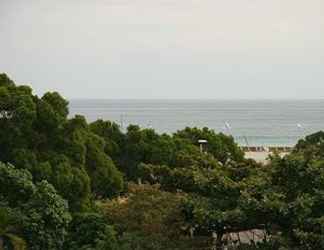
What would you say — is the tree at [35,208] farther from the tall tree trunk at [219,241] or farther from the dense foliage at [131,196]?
the tall tree trunk at [219,241]

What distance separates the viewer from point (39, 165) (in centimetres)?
2481

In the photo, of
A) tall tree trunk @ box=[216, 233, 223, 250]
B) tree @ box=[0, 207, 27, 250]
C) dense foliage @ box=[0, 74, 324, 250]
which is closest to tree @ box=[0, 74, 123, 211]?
dense foliage @ box=[0, 74, 324, 250]

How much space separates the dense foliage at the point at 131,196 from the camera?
1844cm

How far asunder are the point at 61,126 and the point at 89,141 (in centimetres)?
346

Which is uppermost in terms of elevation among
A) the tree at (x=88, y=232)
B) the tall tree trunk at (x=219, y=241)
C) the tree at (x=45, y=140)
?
the tree at (x=45, y=140)

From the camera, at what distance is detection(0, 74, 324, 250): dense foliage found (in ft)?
60.5

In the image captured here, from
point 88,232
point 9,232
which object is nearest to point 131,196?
point 88,232

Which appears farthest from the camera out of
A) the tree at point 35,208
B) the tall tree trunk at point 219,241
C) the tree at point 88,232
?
the tree at point 88,232

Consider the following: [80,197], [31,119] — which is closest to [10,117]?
[31,119]

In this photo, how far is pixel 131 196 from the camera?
23.5 metres

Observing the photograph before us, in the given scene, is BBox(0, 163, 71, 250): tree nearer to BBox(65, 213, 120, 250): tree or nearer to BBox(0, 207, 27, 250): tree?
BBox(0, 207, 27, 250): tree

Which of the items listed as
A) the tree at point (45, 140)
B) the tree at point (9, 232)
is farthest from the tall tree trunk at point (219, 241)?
the tree at point (45, 140)

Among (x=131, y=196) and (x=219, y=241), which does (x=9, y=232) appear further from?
(x=219, y=241)

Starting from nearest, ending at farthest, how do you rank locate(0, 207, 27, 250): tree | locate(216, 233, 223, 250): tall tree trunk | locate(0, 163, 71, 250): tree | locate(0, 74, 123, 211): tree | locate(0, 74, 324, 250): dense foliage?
1. locate(0, 74, 324, 250): dense foliage
2. locate(216, 233, 223, 250): tall tree trunk
3. locate(0, 207, 27, 250): tree
4. locate(0, 163, 71, 250): tree
5. locate(0, 74, 123, 211): tree
